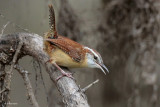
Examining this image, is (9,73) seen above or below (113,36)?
below

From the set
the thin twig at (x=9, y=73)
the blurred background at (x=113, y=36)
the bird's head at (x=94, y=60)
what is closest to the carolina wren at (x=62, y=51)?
the bird's head at (x=94, y=60)

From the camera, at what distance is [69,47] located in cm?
233

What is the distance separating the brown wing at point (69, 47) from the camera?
2305 mm

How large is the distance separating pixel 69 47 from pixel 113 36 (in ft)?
5.51

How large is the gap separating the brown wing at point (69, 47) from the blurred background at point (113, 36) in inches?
48.7

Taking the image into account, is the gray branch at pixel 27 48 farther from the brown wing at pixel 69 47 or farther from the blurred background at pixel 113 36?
the blurred background at pixel 113 36

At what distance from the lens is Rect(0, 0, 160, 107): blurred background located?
A: 12.0 feet

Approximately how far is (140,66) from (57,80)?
2.01 m

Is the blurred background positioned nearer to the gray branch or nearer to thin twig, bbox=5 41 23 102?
the gray branch

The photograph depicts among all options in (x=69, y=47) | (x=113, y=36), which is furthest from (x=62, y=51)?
(x=113, y=36)

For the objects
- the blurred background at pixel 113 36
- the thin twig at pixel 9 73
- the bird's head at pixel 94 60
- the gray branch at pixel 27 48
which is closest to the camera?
the thin twig at pixel 9 73

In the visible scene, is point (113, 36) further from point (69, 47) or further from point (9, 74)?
point (9, 74)

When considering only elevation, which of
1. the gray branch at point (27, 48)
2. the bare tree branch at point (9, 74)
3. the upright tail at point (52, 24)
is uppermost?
the upright tail at point (52, 24)

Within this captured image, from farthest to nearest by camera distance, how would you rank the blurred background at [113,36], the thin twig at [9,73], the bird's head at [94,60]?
the blurred background at [113,36], the bird's head at [94,60], the thin twig at [9,73]
